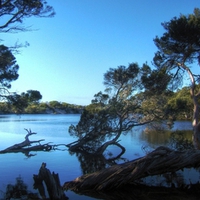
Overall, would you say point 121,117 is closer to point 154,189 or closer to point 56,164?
point 56,164

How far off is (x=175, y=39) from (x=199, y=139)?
4482 millimetres

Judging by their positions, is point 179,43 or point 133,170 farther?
point 179,43

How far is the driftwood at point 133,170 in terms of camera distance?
8.36 metres

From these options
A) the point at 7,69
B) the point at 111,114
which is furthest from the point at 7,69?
the point at 111,114

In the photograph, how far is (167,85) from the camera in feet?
44.4

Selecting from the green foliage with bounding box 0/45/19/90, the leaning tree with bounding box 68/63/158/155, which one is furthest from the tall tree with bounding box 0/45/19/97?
the leaning tree with bounding box 68/63/158/155

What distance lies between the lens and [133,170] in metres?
8.43

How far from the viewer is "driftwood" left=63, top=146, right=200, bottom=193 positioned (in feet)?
27.4

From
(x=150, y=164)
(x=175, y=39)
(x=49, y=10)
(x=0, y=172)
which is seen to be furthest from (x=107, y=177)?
(x=175, y=39)

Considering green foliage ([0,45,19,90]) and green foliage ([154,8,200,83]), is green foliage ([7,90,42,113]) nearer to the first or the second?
green foliage ([0,45,19,90])

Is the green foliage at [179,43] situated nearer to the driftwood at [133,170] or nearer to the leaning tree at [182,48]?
the leaning tree at [182,48]

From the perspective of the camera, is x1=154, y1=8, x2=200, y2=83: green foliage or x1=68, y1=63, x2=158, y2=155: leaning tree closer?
x1=154, y1=8, x2=200, y2=83: green foliage

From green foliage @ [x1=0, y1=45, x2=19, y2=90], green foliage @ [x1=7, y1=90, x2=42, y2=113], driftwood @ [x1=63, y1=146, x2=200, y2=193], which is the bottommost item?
driftwood @ [x1=63, y1=146, x2=200, y2=193]

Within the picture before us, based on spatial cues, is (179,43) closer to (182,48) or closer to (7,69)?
(182,48)
